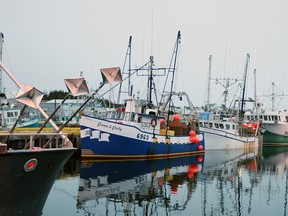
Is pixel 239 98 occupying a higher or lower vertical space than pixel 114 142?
higher

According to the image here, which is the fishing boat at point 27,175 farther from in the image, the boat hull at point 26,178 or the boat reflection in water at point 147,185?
the boat reflection in water at point 147,185

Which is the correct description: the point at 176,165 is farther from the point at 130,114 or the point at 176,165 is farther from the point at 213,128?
the point at 213,128

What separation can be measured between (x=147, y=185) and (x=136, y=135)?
8.09m

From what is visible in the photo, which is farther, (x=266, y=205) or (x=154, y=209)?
(x=266, y=205)

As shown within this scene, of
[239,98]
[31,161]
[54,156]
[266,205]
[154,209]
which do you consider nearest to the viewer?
[31,161]

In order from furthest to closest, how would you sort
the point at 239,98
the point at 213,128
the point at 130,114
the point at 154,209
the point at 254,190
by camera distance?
the point at 239,98, the point at 213,128, the point at 130,114, the point at 254,190, the point at 154,209

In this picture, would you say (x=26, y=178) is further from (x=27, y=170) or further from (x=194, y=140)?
(x=194, y=140)

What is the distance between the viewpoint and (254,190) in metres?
18.7

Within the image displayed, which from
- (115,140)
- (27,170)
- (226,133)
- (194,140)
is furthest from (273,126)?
(27,170)

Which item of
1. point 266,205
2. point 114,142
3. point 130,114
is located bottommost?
point 266,205

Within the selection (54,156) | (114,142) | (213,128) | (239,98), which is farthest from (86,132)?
(239,98)

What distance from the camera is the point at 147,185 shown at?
59.8 feet

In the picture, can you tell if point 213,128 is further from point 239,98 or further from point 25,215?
point 25,215

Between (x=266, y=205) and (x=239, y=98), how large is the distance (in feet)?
131
